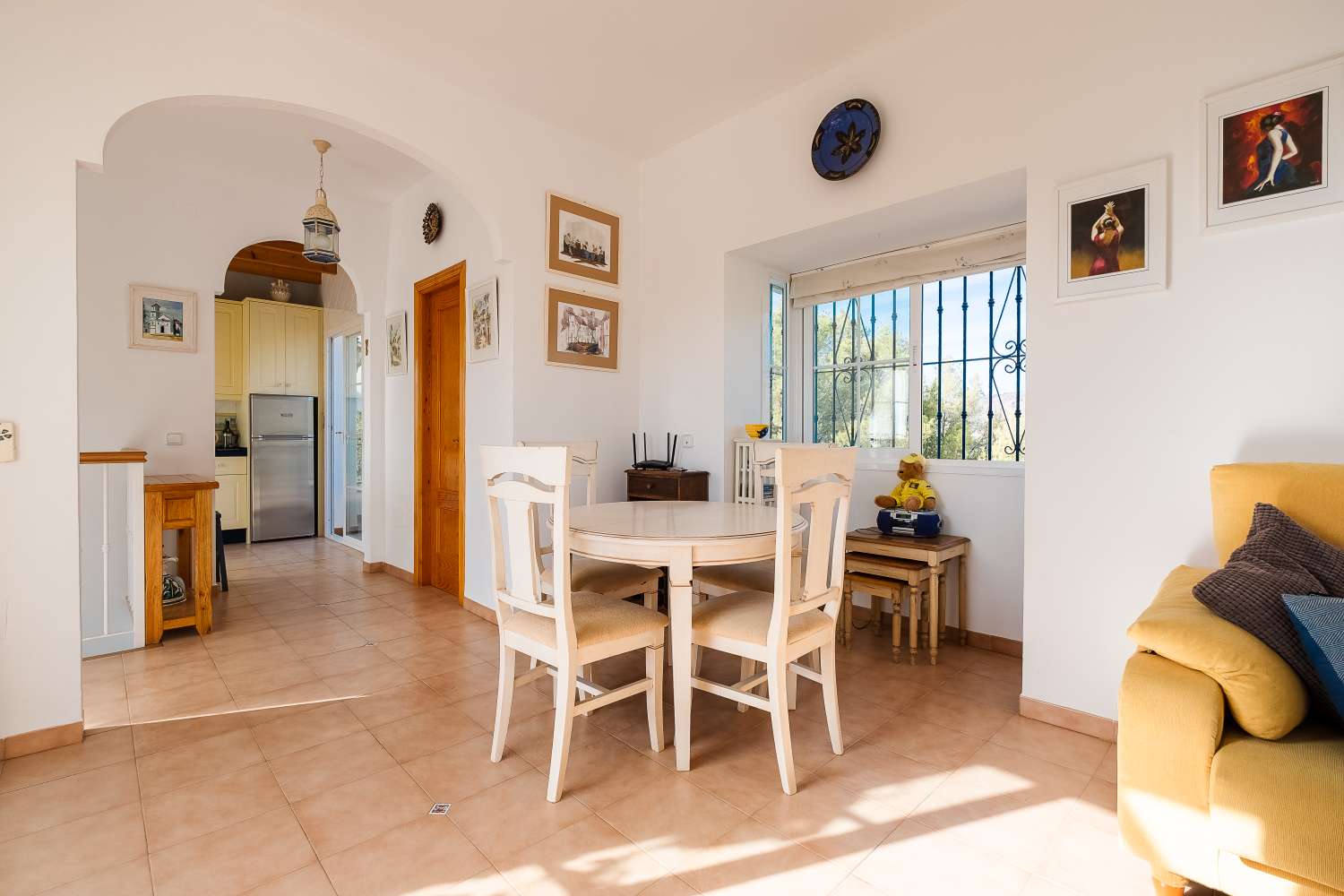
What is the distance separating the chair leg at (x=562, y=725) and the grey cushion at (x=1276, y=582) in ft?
5.51

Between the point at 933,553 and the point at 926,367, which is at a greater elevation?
the point at 926,367

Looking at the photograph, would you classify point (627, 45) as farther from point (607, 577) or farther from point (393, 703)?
point (393, 703)

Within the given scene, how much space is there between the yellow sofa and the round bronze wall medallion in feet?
14.6

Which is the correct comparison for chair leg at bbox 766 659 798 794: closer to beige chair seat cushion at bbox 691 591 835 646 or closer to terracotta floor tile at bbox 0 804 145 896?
beige chair seat cushion at bbox 691 591 835 646

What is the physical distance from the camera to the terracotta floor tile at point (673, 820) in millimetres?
1661

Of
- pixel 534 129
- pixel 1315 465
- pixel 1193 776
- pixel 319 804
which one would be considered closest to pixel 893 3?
pixel 534 129

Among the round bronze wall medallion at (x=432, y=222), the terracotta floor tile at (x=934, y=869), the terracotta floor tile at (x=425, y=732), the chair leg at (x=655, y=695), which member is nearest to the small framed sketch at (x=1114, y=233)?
the terracotta floor tile at (x=934, y=869)

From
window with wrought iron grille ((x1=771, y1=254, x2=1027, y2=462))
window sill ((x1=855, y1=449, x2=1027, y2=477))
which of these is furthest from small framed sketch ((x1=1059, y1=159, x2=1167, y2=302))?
window sill ((x1=855, y1=449, x2=1027, y2=477))

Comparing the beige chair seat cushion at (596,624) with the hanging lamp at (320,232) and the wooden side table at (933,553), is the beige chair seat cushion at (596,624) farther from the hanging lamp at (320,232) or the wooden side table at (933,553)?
the hanging lamp at (320,232)

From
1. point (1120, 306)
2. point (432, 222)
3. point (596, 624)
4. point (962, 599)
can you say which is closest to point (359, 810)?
point (596, 624)

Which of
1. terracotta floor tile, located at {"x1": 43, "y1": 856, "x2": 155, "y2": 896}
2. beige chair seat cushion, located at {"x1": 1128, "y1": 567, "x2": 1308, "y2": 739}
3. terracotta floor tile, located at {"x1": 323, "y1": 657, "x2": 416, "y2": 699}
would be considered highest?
beige chair seat cushion, located at {"x1": 1128, "y1": 567, "x2": 1308, "y2": 739}

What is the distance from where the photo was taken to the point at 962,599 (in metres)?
3.31

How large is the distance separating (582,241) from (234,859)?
3.36 meters

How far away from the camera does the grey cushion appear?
1.38 meters
